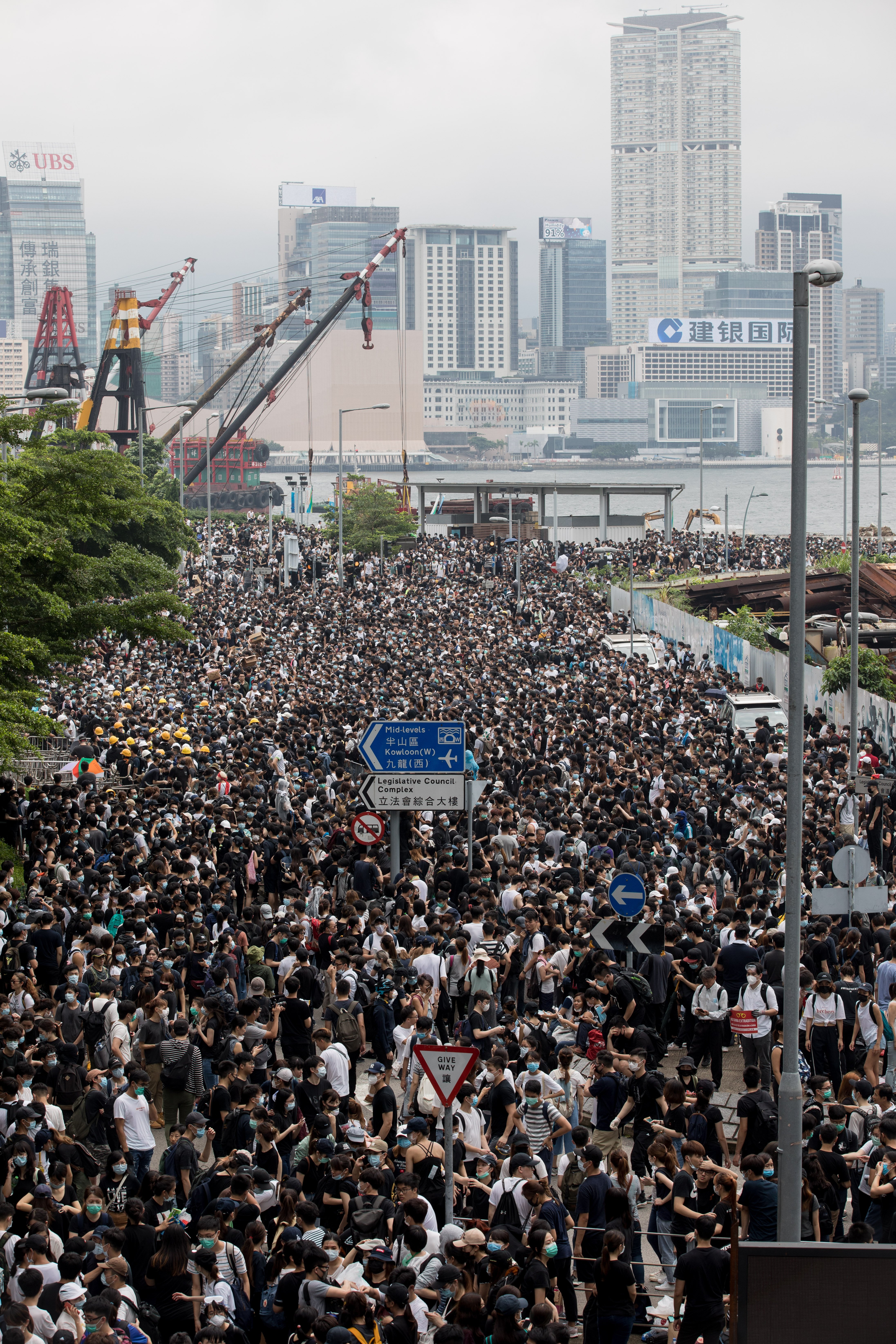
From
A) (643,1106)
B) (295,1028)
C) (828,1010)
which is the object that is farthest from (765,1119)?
(295,1028)

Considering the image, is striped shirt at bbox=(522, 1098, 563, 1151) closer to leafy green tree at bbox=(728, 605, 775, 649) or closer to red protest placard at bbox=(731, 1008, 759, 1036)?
red protest placard at bbox=(731, 1008, 759, 1036)

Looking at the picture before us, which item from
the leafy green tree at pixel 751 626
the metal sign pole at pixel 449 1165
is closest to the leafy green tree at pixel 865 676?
the leafy green tree at pixel 751 626

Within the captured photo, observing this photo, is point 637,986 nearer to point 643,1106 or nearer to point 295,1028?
point 643,1106

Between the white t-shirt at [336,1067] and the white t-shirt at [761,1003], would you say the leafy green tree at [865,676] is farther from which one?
the white t-shirt at [336,1067]

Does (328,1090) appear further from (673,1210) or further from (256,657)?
(256,657)

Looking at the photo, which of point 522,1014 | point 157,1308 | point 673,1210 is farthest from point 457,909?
point 157,1308
